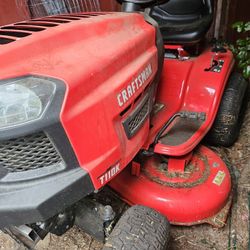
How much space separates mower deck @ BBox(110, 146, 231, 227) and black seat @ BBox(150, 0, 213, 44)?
0.51 m

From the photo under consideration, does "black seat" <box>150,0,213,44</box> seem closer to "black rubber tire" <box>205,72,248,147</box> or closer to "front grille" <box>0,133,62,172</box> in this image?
"black rubber tire" <box>205,72,248,147</box>

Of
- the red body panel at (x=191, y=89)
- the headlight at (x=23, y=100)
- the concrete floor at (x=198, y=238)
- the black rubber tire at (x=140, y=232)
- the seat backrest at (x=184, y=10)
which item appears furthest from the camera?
the seat backrest at (x=184, y=10)

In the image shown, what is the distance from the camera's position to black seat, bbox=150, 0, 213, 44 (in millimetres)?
1297

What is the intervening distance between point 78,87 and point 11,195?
0.23m

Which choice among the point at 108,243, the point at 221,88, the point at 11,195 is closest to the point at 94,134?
the point at 11,195

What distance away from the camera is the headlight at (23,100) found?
21.6 inches

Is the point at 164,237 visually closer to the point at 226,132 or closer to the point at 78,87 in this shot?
the point at 78,87

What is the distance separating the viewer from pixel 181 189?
3.41ft

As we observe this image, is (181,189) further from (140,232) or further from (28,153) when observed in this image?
(28,153)

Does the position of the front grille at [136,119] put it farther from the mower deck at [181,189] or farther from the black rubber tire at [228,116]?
the black rubber tire at [228,116]

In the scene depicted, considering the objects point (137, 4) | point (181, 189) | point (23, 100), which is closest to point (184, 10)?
point (137, 4)

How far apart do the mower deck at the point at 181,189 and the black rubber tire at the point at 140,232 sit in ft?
0.57

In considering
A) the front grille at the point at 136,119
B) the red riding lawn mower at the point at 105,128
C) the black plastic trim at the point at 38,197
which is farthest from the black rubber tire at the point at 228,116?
the black plastic trim at the point at 38,197

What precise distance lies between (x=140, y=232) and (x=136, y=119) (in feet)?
0.90
